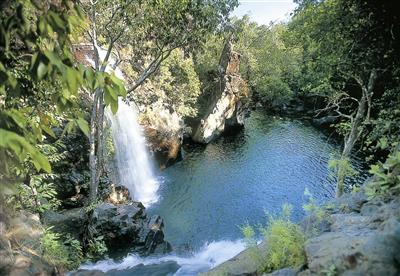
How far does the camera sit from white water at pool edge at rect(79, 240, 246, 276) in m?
12.3

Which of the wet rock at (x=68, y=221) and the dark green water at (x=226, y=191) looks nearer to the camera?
the wet rock at (x=68, y=221)

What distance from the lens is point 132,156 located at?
21.8 m

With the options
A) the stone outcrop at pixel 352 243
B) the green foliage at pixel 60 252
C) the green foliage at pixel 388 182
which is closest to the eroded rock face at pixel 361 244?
the stone outcrop at pixel 352 243

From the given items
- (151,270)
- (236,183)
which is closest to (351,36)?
(151,270)

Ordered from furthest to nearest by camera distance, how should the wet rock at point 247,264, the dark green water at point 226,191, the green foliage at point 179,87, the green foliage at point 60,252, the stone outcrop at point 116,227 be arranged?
the green foliage at point 179,87, the dark green water at point 226,191, the stone outcrop at point 116,227, the green foliage at point 60,252, the wet rock at point 247,264

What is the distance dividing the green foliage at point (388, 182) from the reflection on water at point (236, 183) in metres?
8.57

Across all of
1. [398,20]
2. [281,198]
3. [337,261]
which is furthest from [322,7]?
[281,198]

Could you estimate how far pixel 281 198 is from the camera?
20391mm

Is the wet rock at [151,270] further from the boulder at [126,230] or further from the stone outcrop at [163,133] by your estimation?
the stone outcrop at [163,133]

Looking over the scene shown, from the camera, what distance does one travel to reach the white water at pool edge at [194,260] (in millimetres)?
12336

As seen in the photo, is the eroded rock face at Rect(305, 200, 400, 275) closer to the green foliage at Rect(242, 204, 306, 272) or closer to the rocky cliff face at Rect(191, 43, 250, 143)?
the green foliage at Rect(242, 204, 306, 272)

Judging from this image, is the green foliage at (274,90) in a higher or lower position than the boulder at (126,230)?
higher

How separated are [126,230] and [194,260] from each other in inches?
116

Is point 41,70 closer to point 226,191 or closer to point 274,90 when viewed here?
point 226,191
